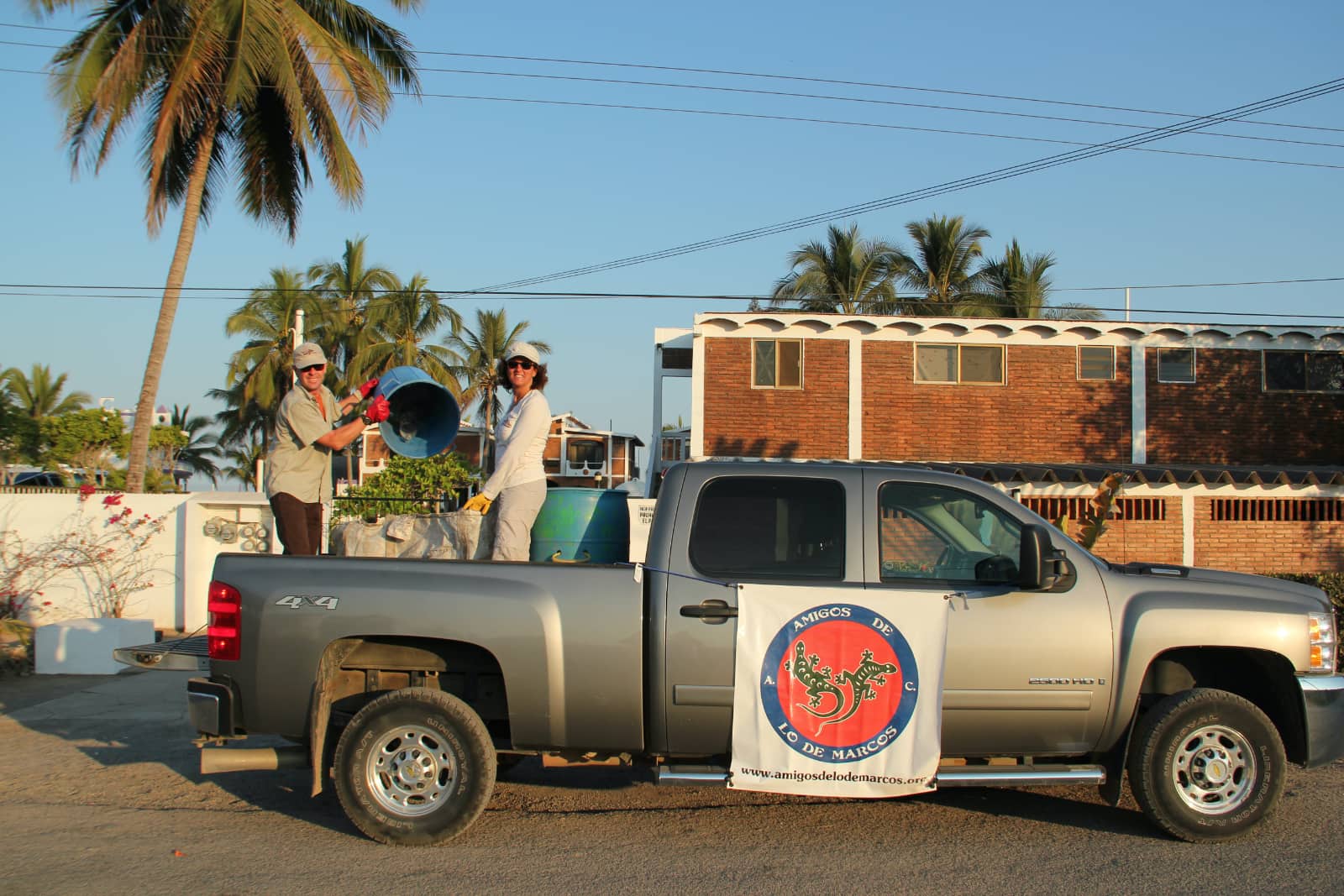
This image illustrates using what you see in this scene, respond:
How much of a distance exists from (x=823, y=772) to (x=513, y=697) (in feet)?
4.96

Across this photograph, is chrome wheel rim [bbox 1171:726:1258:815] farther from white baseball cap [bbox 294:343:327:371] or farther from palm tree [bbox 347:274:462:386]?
palm tree [bbox 347:274:462:386]

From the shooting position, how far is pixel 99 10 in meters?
17.2

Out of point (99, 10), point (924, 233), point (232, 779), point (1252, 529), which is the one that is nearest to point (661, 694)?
point (232, 779)

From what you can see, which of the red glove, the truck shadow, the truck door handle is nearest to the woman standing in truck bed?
the red glove

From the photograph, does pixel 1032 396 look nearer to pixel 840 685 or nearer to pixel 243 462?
pixel 840 685

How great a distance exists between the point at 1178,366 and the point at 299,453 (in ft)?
67.2

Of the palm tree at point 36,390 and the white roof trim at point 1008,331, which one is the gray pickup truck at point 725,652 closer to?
the white roof trim at point 1008,331

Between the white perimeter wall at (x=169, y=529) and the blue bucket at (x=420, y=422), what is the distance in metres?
6.38

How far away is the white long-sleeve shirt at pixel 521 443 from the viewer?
6.10m

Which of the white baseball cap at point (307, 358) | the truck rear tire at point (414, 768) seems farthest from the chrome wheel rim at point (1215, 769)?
→ the white baseball cap at point (307, 358)

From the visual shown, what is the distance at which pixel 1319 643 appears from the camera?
5.34 m

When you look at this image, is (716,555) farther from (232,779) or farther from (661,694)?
(232,779)

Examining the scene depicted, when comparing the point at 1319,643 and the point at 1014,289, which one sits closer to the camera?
the point at 1319,643

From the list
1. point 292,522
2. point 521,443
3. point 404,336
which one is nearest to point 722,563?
point 521,443
